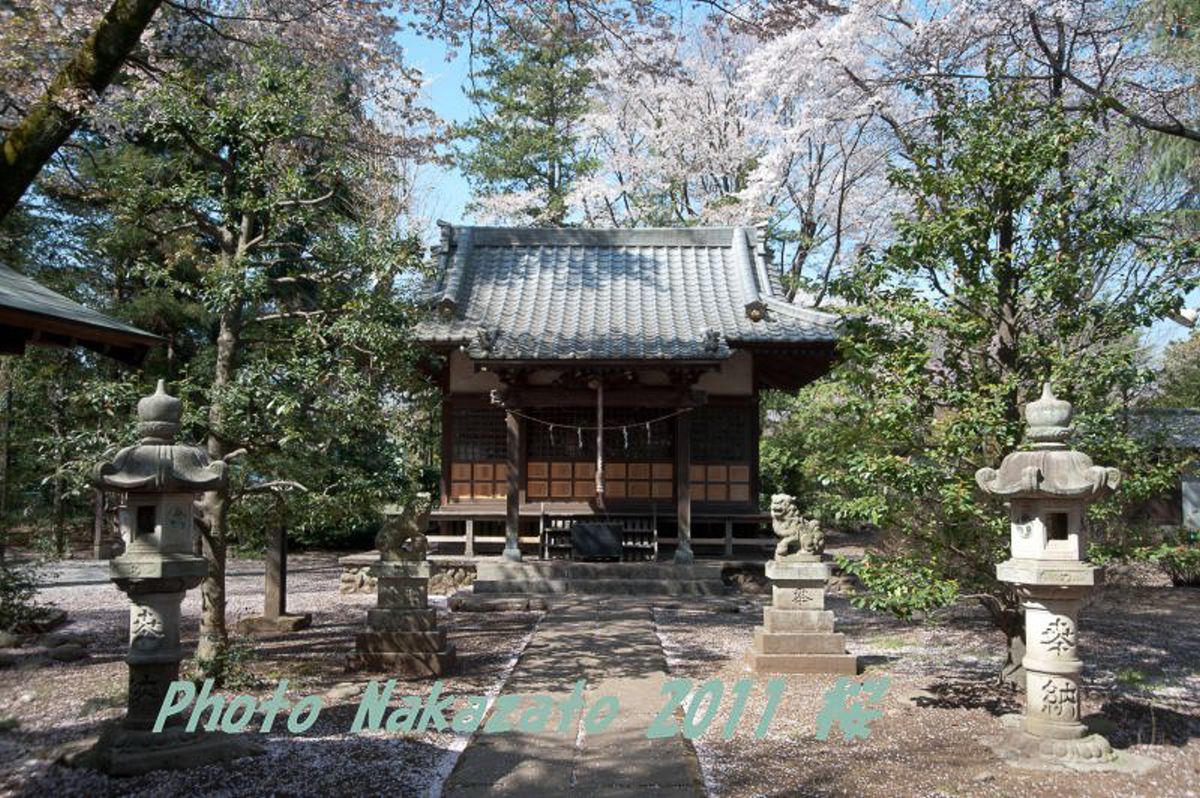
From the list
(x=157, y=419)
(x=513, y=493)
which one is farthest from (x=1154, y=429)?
(x=513, y=493)

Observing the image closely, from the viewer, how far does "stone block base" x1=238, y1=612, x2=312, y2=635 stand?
1016 centimetres

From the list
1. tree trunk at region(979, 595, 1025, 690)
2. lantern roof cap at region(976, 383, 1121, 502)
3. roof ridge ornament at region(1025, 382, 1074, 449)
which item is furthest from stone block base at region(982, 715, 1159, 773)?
roof ridge ornament at region(1025, 382, 1074, 449)

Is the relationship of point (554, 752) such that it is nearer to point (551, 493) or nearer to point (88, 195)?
point (551, 493)

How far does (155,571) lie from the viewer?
17.3 feet

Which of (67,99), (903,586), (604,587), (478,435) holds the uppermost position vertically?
(67,99)

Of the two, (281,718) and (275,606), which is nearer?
(281,718)

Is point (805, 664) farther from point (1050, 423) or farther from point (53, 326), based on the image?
point (53, 326)

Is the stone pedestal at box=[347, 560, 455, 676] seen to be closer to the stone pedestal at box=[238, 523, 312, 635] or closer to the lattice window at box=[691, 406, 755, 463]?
the stone pedestal at box=[238, 523, 312, 635]

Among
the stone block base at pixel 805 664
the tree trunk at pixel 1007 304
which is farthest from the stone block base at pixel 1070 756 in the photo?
the stone block base at pixel 805 664

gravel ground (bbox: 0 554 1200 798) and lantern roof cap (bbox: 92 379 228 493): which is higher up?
lantern roof cap (bbox: 92 379 228 493)

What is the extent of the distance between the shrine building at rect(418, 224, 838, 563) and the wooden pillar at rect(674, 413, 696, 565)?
0.07ft

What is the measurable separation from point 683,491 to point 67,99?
413 inches

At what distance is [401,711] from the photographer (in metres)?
6.43

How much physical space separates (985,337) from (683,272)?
33.0 feet
